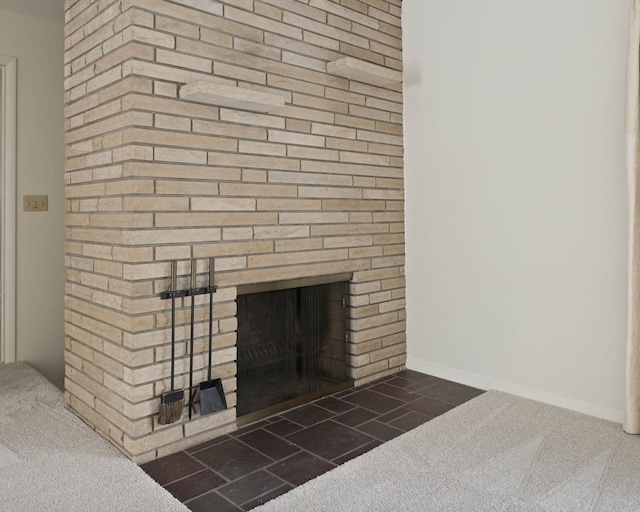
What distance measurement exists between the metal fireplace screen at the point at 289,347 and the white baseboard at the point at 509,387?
0.54 metres

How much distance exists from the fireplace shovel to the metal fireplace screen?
20 centimetres

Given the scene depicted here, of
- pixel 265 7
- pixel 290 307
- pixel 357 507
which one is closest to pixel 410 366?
pixel 290 307

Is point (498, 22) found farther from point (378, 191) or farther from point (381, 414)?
point (381, 414)

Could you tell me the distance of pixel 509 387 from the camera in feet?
9.25

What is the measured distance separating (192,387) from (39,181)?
2.06 metres

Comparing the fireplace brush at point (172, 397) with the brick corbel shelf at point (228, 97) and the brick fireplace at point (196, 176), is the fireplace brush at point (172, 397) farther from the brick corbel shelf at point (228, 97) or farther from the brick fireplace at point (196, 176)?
the brick corbel shelf at point (228, 97)

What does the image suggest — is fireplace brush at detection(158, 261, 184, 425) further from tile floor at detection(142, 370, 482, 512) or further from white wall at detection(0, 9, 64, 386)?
white wall at detection(0, 9, 64, 386)

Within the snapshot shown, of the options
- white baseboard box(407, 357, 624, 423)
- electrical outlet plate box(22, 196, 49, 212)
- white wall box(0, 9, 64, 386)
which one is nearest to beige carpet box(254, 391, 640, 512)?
white baseboard box(407, 357, 624, 423)

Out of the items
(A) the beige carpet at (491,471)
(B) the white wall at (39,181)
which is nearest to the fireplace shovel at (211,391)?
(A) the beige carpet at (491,471)

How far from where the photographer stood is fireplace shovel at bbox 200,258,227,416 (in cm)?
222

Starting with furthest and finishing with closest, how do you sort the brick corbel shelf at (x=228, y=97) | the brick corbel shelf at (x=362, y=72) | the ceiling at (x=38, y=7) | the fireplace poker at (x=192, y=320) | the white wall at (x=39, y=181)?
1. the white wall at (x=39, y=181)
2. the ceiling at (x=38, y=7)
3. the brick corbel shelf at (x=362, y=72)
4. the fireplace poker at (x=192, y=320)
5. the brick corbel shelf at (x=228, y=97)

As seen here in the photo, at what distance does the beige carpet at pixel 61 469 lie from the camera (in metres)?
1.74

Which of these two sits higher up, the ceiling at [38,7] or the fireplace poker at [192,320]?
the ceiling at [38,7]

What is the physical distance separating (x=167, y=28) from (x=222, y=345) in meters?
1.33
